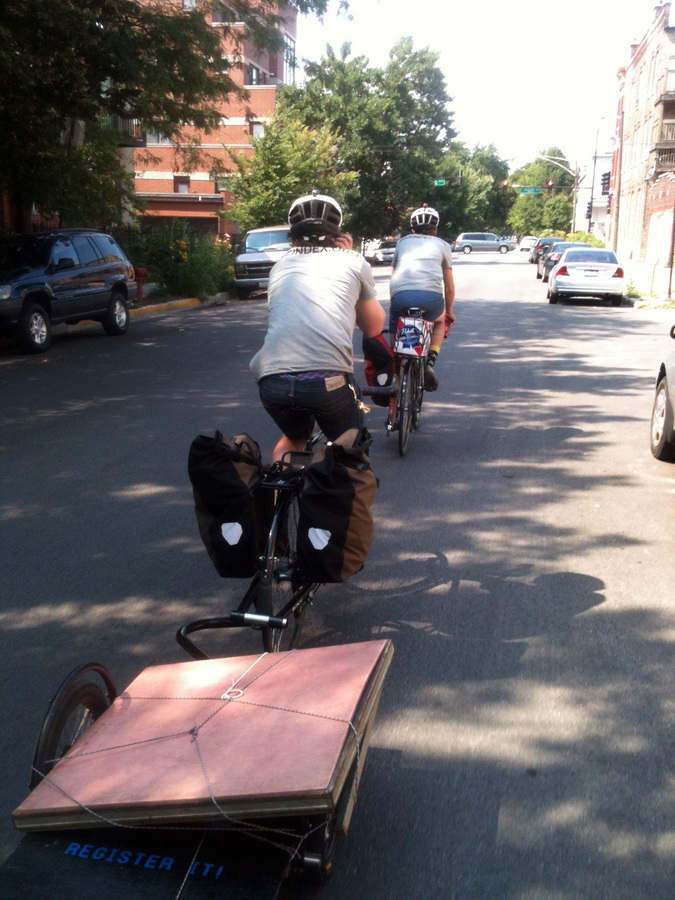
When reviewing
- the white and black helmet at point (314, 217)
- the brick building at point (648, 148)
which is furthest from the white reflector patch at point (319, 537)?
the brick building at point (648, 148)

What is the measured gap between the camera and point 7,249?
52.5ft

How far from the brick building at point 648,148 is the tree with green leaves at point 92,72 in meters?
29.1

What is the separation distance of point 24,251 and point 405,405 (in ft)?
34.0

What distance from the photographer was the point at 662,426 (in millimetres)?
8016

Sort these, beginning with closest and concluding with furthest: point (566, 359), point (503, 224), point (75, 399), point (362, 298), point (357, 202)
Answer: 1. point (362, 298)
2. point (75, 399)
3. point (566, 359)
4. point (357, 202)
5. point (503, 224)

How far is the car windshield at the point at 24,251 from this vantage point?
A: 617 inches

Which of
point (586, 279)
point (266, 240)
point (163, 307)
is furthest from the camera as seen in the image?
point (266, 240)

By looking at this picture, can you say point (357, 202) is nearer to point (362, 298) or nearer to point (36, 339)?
point (36, 339)

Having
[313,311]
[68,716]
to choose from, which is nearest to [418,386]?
[313,311]

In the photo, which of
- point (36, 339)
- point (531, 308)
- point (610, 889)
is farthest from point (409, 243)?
point (531, 308)

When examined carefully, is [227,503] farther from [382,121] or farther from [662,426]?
[382,121]

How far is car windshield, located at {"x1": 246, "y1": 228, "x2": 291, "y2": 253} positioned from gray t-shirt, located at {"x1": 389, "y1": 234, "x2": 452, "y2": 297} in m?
19.7

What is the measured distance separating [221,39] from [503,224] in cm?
10916

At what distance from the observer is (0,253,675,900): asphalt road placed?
3025mm
